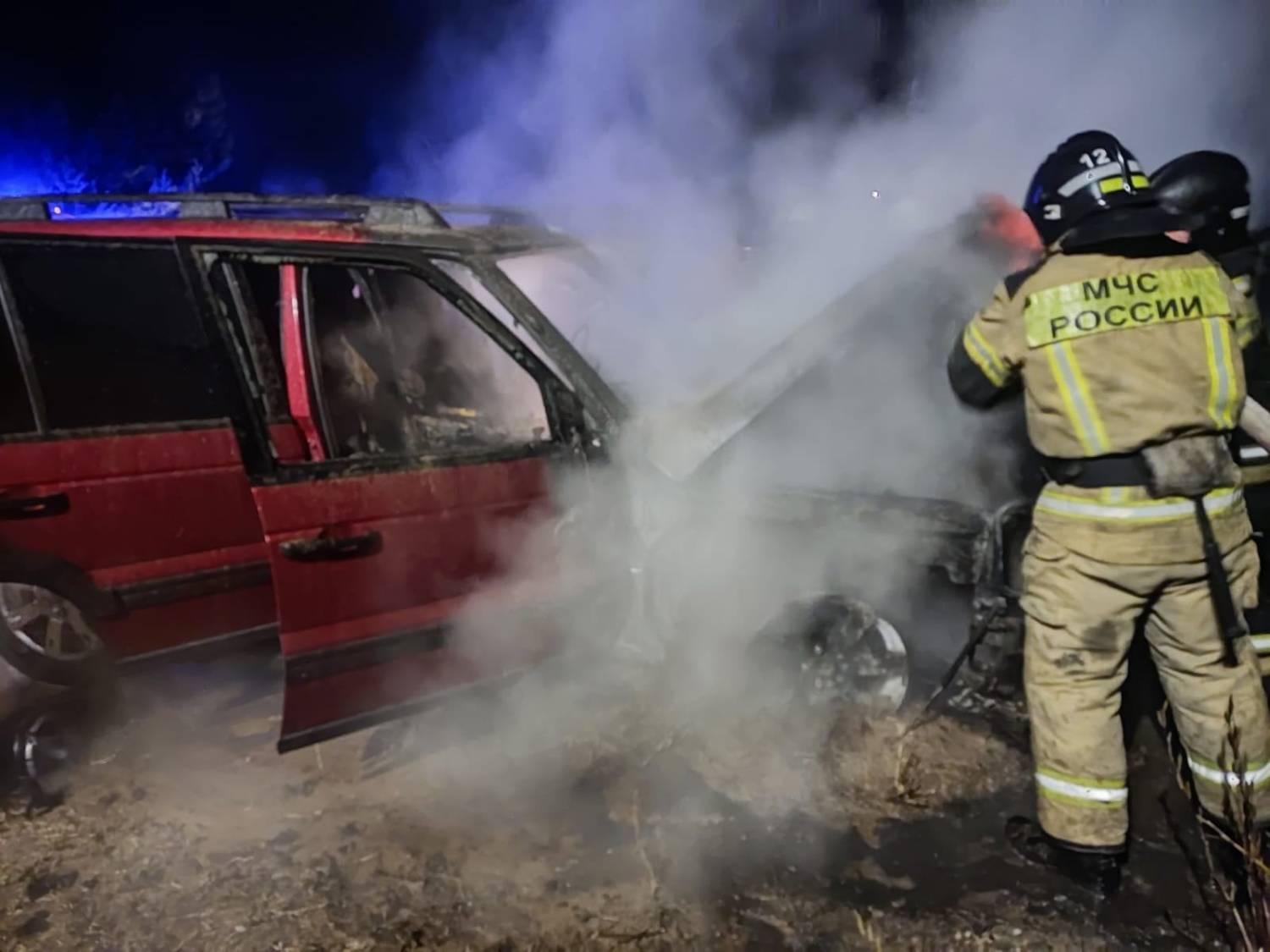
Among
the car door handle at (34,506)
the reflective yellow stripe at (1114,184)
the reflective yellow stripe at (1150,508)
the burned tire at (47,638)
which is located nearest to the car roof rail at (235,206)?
the car door handle at (34,506)

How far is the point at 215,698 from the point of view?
393cm

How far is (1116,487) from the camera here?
2154mm

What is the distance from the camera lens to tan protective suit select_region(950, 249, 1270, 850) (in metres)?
2.09

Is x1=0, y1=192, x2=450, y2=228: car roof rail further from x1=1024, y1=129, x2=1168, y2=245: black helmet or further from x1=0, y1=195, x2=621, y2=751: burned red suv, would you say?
x1=1024, y1=129, x2=1168, y2=245: black helmet

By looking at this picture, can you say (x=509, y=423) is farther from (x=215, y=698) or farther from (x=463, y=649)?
(x=215, y=698)

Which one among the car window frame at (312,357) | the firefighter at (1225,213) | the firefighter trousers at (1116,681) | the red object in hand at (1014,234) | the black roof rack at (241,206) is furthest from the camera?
the red object in hand at (1014,234)

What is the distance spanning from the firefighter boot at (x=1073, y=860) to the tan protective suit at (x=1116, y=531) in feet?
0.17

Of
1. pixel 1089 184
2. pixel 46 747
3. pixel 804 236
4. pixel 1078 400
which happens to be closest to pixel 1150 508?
pixel 1078 400

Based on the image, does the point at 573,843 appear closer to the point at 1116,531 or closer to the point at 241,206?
the point at 1116,531

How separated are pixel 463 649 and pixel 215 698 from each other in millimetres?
1819

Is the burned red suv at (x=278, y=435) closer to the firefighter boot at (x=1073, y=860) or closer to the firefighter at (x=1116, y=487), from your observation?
the firefighter at (x=1116, y=487)

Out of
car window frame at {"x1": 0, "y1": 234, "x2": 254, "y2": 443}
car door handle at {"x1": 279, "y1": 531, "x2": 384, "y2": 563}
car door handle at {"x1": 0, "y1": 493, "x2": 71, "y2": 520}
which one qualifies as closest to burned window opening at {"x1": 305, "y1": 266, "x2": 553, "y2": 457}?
car window frame at {"x1": 0, "y1": 234, "x2": 254, "y2": 443}

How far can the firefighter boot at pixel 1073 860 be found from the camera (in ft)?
7.41

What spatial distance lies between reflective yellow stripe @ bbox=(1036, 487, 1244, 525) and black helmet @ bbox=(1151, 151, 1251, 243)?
1.61 meters
